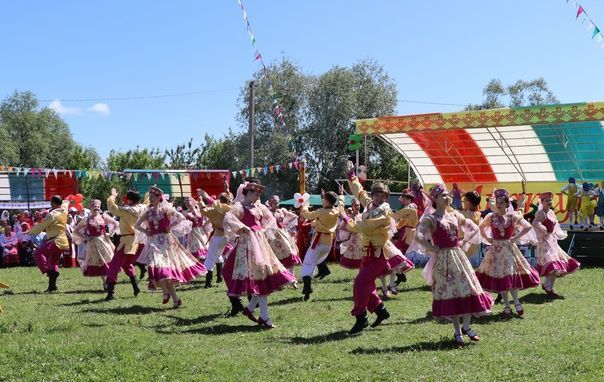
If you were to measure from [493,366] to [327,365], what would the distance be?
1560 millimetres

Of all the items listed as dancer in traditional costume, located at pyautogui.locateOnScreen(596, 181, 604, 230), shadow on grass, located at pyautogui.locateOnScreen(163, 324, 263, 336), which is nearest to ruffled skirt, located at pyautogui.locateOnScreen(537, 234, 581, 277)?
shadow on grass, located at pyautogui.locateOnScreen(163, 324, 263, 336)

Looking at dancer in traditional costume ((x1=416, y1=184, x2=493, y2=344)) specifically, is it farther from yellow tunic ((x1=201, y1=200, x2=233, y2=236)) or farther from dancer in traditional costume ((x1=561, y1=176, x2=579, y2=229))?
dancer in traditional costume ((x1=561, y1=176, x2=579, y2=229))

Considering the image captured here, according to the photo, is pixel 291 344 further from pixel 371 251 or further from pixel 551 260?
pixel 551 260

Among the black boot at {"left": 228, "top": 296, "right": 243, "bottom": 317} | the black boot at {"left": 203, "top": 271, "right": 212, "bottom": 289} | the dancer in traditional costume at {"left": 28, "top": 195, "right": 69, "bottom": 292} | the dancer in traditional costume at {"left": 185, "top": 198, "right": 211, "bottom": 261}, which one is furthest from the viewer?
the dancer in traditional costume at {"left": 185, "top": 198, "right": 211, "bottom": 261}

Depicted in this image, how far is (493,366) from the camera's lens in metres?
7.05

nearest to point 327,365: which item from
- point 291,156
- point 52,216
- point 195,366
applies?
point 195,366

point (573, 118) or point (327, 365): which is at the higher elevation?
point (573, 118)

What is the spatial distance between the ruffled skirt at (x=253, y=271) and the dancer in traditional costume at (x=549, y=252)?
15.1ft

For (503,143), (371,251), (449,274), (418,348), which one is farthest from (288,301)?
(503,143)

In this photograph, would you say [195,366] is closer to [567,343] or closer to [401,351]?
[401,351]

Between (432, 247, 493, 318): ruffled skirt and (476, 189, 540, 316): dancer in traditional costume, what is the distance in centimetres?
193

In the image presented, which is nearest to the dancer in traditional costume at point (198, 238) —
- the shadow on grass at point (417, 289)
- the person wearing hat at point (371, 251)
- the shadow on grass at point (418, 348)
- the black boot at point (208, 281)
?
the black boot at point (208, 281)

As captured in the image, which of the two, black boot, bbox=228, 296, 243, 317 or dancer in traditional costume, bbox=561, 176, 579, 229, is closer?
black boot, bbox=228, 296, 243, 317

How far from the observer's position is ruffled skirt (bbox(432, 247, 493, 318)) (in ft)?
26.2
